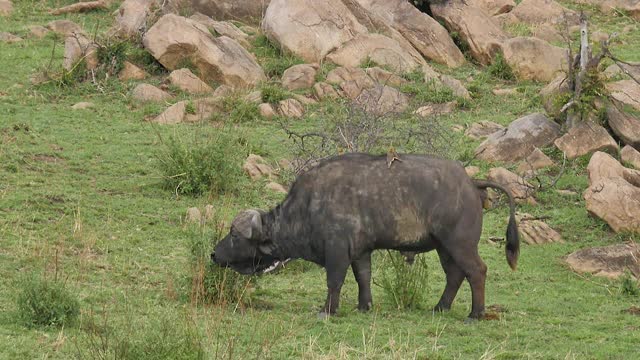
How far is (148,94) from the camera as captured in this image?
1886 centimetres

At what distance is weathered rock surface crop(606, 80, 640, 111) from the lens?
18.3 metres

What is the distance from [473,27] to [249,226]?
41.5 feet

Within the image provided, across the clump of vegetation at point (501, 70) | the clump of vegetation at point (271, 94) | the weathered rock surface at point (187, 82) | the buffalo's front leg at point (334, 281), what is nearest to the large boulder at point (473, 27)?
the clump of vegetation at point (501, 70)

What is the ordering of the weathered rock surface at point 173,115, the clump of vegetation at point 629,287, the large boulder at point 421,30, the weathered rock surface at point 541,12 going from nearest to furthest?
the clump of vegetation at point 629,287 → the weathered rock surface at point 173,115 → the large boulder at point 421,30 → the weathered rock surface at point 541,12

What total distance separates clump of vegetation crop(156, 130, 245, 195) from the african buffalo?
167 inches

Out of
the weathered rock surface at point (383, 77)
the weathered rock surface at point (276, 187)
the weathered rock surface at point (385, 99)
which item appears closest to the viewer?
the weathered rock surface at point (276, 187)

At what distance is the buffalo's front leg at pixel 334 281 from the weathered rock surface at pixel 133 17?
10.7m

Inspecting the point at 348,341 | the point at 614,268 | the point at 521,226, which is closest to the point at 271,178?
the point at 521,226

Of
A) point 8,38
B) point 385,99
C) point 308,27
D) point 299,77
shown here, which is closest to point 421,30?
point 308,27

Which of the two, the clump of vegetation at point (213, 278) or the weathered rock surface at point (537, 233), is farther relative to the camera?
the weathered rock surface at point (537, 233)

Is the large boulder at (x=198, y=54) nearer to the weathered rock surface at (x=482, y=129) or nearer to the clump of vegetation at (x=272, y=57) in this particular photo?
the clump of vegetation at (x=272, y=57)

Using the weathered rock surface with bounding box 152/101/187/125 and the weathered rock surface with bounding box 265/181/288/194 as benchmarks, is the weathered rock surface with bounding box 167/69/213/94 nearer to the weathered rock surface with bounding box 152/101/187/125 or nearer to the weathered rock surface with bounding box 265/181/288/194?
the weathered rock surface with bounding box 152/101/187/125

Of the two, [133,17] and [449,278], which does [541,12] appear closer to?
[133,17]

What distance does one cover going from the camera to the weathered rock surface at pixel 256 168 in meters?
16.0
